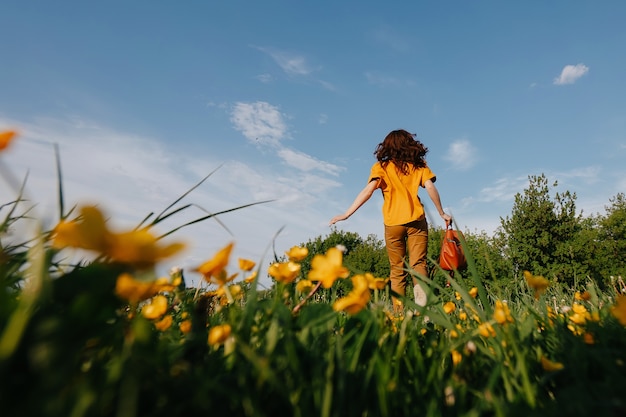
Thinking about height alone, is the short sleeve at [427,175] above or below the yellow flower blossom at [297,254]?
above

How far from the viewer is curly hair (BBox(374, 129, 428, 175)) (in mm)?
→ 6031

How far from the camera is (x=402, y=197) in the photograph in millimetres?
5852

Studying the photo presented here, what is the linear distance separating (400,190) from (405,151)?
61 cm

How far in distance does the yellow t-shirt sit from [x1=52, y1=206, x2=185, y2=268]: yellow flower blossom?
540 centimetres

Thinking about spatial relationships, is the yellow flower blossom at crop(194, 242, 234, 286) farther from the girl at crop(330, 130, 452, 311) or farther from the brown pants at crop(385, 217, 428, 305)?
the brown pants at crop(385, 217, 428, 305)


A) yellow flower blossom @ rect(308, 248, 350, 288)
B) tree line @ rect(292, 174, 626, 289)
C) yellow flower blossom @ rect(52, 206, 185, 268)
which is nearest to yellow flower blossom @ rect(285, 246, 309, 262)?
yellow flower blossom @ rect(308, 248, 350, 288)

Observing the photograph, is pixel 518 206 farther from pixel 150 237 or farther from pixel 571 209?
pixel 150 237

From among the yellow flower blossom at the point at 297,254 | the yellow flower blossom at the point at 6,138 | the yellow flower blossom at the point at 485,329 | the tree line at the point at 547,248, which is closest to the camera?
the yellow flower blossom at the point at 6,138

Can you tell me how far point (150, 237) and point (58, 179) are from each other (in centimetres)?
71

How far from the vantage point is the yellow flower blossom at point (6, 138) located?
0.72 m

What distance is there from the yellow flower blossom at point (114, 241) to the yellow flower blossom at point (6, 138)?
0.87 feet

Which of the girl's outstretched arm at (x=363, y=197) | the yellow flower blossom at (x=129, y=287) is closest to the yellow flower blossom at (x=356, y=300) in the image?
the yellow flower blossom at (x=129, y=287)

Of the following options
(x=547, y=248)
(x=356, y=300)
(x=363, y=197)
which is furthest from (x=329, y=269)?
(x=547, y=248)

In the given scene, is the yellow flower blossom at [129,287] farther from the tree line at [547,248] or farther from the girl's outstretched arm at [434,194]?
the tree line at [547,248]
